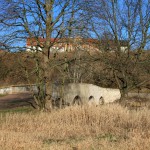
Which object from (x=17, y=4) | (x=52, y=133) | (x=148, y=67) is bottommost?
(x=52, y=133)

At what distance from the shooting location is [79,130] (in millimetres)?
7730

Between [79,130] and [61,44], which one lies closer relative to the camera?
[79,130]

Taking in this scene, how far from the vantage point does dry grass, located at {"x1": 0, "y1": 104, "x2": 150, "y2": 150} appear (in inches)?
219

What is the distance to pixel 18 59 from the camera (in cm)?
Result: 1275

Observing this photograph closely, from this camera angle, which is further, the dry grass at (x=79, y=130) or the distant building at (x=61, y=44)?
the distant building at (x=61, y=44)

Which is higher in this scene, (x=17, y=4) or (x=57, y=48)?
(x=17, y=4)

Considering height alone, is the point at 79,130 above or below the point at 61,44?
below

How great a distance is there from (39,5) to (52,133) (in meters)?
7.21

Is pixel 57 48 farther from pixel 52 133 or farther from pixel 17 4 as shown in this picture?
pixel 52 133

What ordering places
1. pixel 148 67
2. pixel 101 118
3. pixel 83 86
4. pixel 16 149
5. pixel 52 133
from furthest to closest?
pixel 83 86 < pixel 148 67 < pixel 101 118 < pixel 52 133 < pixel 16 149

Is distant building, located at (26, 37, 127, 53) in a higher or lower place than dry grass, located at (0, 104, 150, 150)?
higher

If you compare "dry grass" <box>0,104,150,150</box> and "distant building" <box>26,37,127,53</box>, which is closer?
"dry grass" <box>0,104,150,150</box>

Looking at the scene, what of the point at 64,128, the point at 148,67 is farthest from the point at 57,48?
the point at 148,67

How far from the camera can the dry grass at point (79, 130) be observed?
5566 mm
